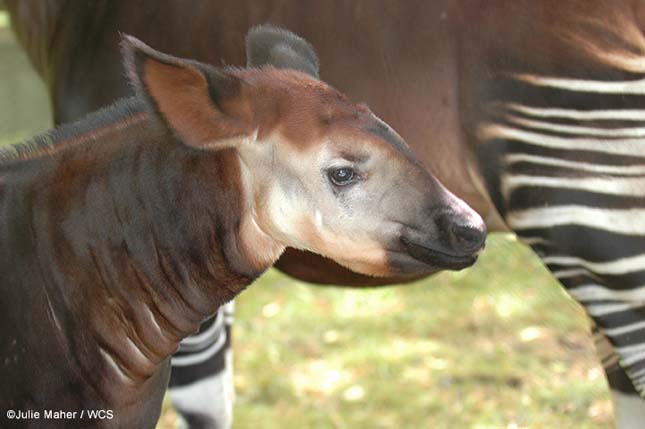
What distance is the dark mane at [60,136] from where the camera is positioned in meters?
2.81

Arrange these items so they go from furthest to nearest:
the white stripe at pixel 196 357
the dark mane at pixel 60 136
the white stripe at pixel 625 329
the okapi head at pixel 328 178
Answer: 1. the white stripe at pixel 196 357
2. the white stripe at pixel 625 329
3. the dark mane at pixel 60 136
4. the okapi head at pixel 328 178

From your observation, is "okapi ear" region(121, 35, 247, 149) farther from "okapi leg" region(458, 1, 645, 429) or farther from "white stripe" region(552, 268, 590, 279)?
"white stripe" region(552, 268, 590, 279)

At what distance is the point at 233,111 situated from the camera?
2557 millimetres

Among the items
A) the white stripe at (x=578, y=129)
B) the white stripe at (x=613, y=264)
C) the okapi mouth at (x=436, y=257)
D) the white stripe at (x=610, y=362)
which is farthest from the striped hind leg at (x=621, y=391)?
the okapi mouth at (x=436, y=257)

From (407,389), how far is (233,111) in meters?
3.03

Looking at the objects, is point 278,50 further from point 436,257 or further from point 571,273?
point 571,273

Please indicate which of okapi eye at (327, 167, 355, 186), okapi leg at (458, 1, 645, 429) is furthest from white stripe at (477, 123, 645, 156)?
okapi eye at (327, 167, 355, 186)

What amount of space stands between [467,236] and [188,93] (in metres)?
0.70

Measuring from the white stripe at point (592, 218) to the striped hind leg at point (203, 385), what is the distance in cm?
148

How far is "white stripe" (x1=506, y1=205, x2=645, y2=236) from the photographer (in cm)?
304

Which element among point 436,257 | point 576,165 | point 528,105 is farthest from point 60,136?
point 576,165

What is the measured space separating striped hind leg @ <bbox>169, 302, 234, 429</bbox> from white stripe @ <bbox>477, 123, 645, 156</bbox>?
145 centimetres

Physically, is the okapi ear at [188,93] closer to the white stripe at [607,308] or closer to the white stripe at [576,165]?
the white stripe at [576,165]

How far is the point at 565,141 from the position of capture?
3098 mm
